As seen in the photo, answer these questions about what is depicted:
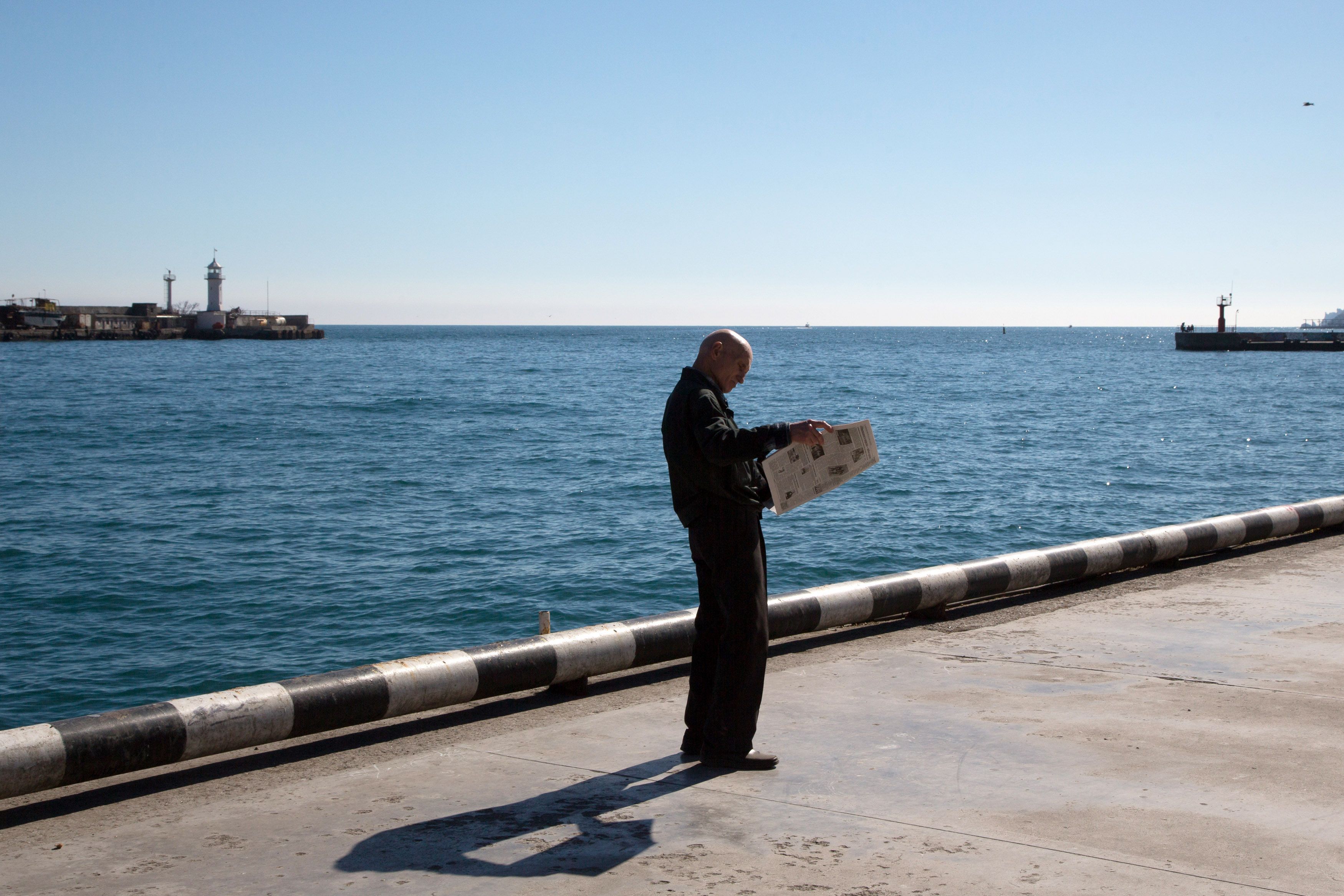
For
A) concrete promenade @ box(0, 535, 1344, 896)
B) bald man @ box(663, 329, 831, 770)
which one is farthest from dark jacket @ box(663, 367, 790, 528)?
concrete promenade @ box(0, 535, 1344, 896)

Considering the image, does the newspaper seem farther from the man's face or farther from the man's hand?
the man's face

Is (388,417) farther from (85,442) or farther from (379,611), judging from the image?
(379,611)

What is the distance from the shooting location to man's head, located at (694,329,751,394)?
5039 millimetres

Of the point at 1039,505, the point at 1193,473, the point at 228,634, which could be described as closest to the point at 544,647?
the point at 228,634

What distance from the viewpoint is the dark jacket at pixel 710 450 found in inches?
186

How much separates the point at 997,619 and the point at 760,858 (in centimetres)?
450

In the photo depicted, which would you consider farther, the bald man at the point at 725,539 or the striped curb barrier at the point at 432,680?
the bald man at the point at 725,539

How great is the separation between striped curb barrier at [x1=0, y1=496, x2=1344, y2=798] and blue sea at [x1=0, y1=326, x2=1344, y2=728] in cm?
783

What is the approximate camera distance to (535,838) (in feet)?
13.9

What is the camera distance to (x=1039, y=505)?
2722 cm

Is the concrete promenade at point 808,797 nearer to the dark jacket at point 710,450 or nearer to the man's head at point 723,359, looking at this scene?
the dark jacket at point 710,450

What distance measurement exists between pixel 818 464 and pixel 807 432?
280 millimetres

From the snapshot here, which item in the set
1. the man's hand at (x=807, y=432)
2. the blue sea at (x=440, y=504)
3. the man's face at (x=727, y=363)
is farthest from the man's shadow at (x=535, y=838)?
the blue sea at (x=440, y=504)

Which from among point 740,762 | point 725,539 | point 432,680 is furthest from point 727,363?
point 432,680
